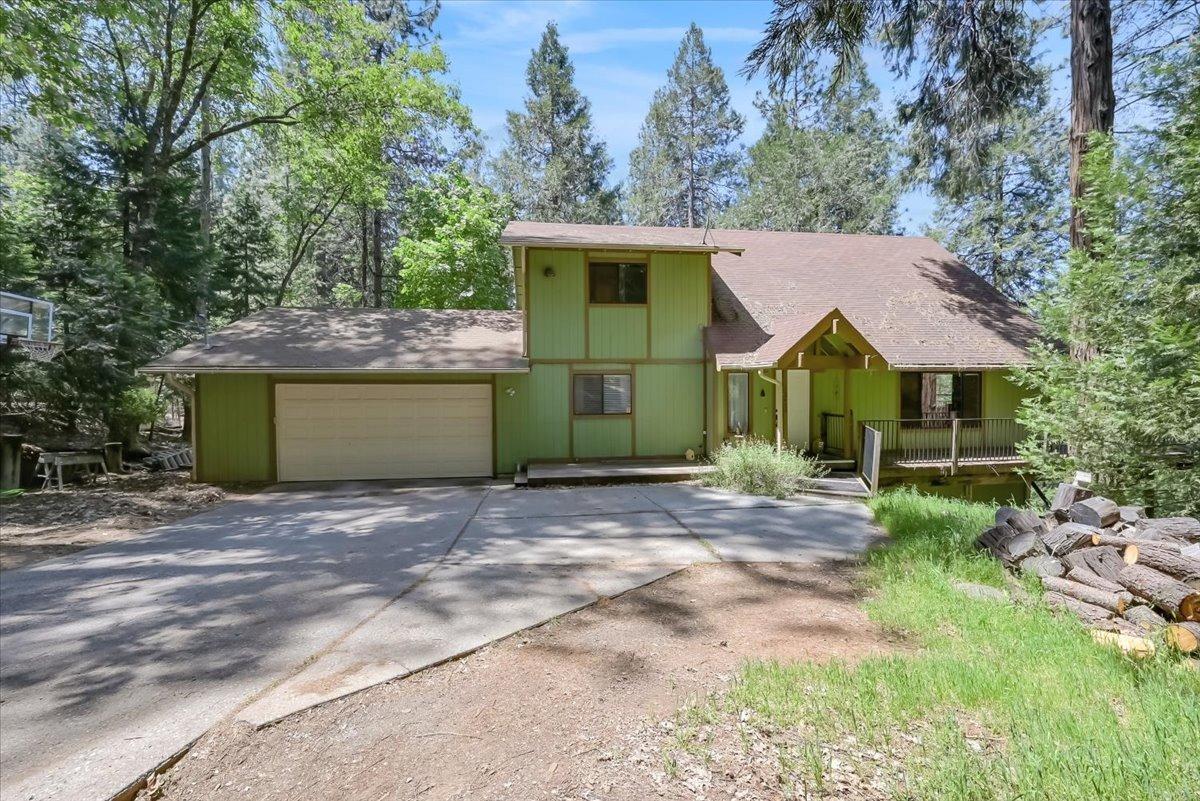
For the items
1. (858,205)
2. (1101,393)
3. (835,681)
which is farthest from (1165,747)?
(858,205)

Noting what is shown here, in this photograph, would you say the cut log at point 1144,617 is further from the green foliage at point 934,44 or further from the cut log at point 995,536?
the green foliage at point 934,44

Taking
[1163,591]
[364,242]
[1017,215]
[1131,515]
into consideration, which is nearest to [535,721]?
[1163,591]


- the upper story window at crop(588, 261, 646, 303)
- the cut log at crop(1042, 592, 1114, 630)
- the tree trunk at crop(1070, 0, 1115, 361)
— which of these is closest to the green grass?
the cut log at crop(1042, 592, 1114, 630)

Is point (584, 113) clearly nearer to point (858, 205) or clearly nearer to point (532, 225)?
point (858, 205)

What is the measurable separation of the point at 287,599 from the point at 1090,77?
1272cm

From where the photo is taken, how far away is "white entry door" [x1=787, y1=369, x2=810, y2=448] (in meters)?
13.4

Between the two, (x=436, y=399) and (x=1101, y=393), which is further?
(x=436, y=399)

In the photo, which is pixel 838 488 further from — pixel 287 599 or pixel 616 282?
pixel 287 599

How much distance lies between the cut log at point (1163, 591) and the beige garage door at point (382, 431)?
1010cm

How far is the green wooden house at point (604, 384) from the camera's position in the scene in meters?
11.6

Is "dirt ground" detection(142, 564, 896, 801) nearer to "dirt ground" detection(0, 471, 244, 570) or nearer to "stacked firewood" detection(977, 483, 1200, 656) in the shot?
"stacked firewood" detection(977, 483, 1200, 656)

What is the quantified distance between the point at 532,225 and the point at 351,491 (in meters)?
7.62

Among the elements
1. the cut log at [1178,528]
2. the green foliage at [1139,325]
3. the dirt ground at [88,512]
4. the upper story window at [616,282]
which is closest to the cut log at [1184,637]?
the cut log at [1178,528]

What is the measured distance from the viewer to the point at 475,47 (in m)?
17.2
